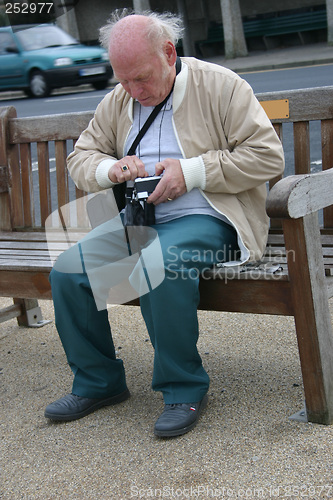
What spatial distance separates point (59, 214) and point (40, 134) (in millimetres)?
443

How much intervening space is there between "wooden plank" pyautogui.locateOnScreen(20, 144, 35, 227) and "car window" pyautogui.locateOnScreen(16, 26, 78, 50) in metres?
13.1

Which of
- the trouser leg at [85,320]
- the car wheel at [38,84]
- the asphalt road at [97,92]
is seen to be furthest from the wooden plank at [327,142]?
the car wheel at [38,84]

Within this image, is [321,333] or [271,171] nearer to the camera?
[321,333]

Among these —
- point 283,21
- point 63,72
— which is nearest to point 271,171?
point 63,72

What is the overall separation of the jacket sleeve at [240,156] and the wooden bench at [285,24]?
21.9 meters

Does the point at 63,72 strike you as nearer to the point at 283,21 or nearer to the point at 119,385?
the point at 283,21

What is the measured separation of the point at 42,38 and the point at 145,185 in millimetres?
14752

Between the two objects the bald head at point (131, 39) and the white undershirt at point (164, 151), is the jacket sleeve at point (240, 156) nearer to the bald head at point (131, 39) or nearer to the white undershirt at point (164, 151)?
the white undershirt at point (164, 151)

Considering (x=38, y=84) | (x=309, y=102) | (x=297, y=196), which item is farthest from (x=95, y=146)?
(x=38, y=84)

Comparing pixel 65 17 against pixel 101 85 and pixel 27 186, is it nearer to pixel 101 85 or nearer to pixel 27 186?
pixel 101 85

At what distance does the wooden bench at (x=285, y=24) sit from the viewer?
923 inches

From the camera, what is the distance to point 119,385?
3010 mm

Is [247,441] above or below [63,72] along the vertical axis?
below

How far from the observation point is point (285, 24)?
24.0 meters
